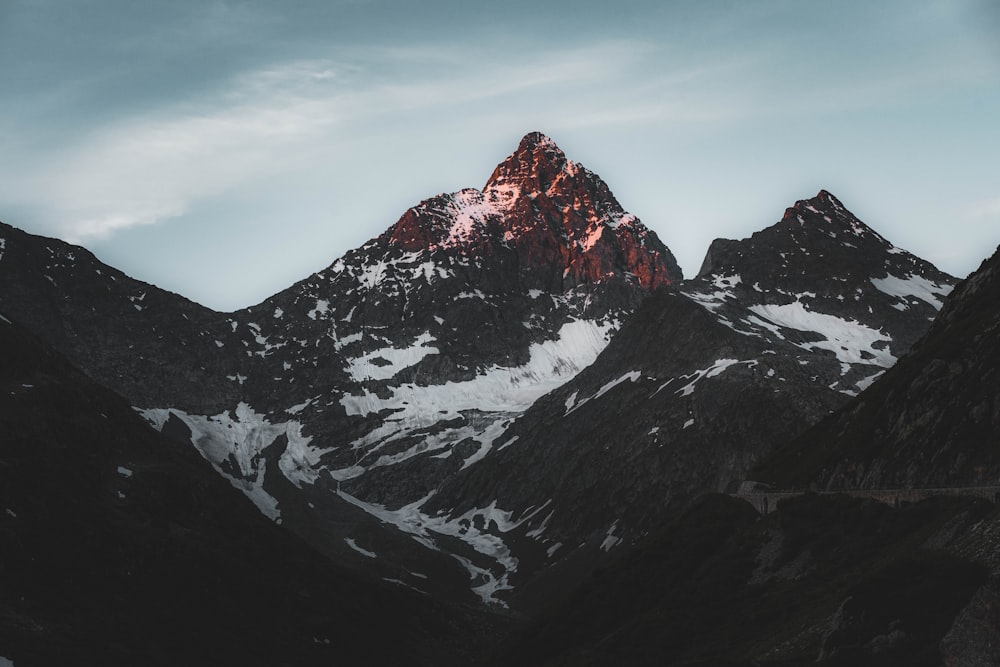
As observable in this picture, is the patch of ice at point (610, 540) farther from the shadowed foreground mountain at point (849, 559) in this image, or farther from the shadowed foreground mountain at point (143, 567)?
the shadowed foreground mountain at point (849, 559)

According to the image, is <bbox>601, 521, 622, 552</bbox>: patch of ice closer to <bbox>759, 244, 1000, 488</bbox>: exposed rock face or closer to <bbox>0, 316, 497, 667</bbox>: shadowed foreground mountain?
<bbox>0, 316, 497, 667</bbox>: shadowed foreground mountain

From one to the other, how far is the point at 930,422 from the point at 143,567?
3527 inches

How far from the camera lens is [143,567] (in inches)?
4934

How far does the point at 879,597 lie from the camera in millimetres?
35656

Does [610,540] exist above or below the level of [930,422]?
below

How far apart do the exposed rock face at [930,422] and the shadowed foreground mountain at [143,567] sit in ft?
206

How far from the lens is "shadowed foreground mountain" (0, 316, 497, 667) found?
107 metres

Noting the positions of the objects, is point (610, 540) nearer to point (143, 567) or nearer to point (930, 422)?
point (143, 567)

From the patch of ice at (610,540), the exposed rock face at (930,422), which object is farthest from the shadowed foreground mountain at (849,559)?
the patch of ice at (610,540)

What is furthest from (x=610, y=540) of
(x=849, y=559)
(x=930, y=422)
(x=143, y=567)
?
(x=849, y=559)

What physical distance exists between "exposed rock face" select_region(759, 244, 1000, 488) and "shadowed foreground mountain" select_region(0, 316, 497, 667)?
62698 mm

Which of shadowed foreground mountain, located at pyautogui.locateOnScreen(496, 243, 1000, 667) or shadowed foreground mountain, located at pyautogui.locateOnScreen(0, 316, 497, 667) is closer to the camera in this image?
shadowed foreground mountain, located at pyautogui.locateOnScreen(496, 243, 1000, 667)

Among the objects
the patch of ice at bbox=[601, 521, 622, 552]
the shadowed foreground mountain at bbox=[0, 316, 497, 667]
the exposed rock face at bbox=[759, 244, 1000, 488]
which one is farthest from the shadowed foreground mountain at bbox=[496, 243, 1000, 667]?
the patch of ice at bbox=[601, 521, 622, 552]

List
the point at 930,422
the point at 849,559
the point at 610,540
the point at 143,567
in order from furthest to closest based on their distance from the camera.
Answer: the point at 610,540 → the point at 143,567 → the point at 930,422 → the point at 849,559
